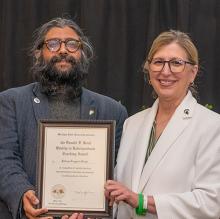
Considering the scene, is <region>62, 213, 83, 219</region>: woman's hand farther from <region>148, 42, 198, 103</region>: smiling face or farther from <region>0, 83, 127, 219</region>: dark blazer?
<region>148, 42, 198, 103</region>: smiling face

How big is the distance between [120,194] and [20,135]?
0.66 m

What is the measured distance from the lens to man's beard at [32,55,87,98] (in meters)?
2.80

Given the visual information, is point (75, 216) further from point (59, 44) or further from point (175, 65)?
point (59, 44)

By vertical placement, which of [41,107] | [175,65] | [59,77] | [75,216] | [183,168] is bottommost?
[75,216]

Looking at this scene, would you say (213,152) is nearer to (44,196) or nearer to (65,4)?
(44,196)

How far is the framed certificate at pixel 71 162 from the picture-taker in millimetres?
2393

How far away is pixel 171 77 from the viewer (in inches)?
95.3

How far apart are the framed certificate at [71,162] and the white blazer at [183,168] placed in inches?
7.3

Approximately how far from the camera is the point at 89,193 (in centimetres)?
239

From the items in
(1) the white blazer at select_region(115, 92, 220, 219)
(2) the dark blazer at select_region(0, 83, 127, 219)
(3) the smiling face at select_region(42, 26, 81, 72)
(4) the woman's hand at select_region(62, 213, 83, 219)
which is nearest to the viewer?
(1) the white blazer at select_region(115, 92, 220, 219)

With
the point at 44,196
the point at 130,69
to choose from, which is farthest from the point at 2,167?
the point at 130,69

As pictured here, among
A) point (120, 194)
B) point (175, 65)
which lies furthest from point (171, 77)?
point (120, 194)

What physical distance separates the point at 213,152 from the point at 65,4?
121 inches

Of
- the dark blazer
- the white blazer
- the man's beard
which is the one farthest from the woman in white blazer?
the man's beard
